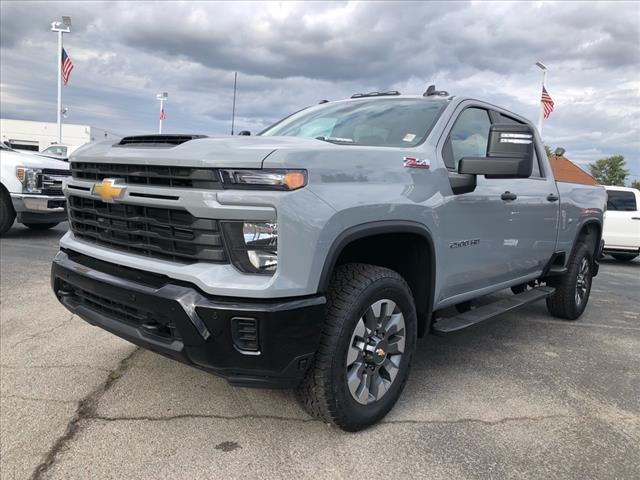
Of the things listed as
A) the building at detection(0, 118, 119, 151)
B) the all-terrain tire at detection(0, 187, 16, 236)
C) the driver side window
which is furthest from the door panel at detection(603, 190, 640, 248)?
the building at detection(0, 118, 119, 151)

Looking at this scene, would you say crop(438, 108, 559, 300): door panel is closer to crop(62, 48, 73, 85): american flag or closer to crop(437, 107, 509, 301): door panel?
crop(437, 107, 509, 301): door panel

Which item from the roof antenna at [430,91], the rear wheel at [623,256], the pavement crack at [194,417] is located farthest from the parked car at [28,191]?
the rear wheel at [623,256]

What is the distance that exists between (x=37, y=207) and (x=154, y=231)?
6.59m

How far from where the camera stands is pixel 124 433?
265 centimetres

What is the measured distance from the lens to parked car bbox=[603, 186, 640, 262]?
11.2 meters

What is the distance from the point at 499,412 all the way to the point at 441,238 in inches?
42.8

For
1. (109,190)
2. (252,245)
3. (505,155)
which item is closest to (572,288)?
(505,155)

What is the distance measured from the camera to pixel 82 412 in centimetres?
285

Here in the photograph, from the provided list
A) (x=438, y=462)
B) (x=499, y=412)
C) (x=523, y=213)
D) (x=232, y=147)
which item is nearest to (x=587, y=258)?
(x=523, y=213)

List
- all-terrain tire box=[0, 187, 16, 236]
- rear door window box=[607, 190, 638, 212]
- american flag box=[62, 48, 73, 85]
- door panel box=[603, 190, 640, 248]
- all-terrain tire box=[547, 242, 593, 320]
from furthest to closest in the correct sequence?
american flag box=[62, 48, 73, 85]
rear door window box=[607, 190, 638, 212]
door panel box=[603, 190, 640, 248]
all-terrain tire box=[0, 187, 16, 236]
all-terrain tire box=[547, 242, 593, 320]

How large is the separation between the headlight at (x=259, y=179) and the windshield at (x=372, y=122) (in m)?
0.93

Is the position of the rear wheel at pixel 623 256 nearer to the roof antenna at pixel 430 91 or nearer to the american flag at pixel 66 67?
the roof antenna at pixel 430 91

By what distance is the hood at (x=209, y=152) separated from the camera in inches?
90.0

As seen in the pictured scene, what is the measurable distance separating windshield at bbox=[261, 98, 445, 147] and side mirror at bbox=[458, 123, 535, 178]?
38 cm
